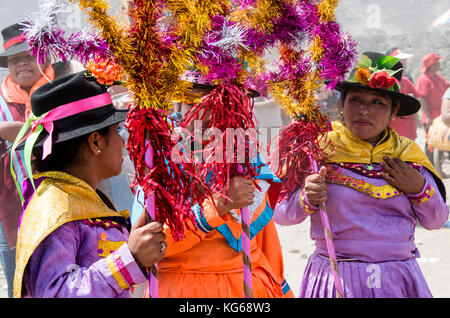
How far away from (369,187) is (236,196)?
115cm

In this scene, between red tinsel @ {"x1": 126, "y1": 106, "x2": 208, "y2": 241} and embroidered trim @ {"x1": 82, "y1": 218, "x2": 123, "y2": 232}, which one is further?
embroidered trim @ {"x1": 82, "y1": 218, "x2": 123, "y2": 232}

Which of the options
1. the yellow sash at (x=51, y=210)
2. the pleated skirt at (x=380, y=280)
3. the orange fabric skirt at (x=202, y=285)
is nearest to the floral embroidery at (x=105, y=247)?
the yellow sash at (x=51, y=210)

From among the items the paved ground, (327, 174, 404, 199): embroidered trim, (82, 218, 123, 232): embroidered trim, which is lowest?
the paved ground

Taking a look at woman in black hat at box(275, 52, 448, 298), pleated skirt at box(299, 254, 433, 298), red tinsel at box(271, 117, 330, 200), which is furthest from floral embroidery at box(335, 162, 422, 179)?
pleated skirt at box(299, 254, 433, 298)

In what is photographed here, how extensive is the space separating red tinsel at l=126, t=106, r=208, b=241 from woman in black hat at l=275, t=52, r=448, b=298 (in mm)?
1099

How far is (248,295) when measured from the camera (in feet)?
6.91

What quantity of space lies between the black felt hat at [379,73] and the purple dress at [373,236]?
0.45 m

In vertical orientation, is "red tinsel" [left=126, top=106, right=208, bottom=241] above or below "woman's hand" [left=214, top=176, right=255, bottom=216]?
above

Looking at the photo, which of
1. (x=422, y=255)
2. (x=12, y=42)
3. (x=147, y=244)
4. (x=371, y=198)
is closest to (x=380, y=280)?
(x=371, y=198)

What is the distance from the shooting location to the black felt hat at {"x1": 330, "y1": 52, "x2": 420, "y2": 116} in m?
2.93

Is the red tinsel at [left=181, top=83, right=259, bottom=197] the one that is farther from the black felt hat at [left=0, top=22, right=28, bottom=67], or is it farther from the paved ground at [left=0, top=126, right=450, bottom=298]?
the paved ground at [left=0, top=126, right=450, bottom=298]

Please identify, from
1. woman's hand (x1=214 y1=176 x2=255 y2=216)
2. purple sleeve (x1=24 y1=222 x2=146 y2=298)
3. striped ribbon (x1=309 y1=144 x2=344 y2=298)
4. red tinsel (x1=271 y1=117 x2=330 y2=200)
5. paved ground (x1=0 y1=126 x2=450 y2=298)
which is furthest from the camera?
paved ground (x1=0 y1=126 x2=450 y2=298)

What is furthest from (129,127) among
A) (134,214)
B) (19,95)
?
(19,95)

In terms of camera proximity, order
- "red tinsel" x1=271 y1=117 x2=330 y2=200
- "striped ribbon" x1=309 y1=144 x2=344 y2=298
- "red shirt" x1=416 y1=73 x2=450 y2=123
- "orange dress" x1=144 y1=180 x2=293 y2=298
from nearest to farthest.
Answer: "orange dress" x1=144 y1=180 x2=293 y2=298
"striped ribbon" x1=309 y1=144 x2=344 y2=298
"red tinsel" x1=271 y1=117 x2=330 y2=200
"red shirt" x1=416 y1=73 x2=450 y2=123
